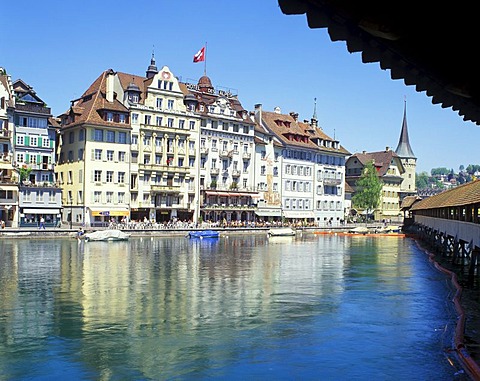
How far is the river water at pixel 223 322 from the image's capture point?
1816cm

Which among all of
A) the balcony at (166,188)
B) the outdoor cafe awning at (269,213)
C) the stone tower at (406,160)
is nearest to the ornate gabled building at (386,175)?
the stone tower at (406,160)

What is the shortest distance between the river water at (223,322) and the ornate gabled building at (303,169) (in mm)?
63864

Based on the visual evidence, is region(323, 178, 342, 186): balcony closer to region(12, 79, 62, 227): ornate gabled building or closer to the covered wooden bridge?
the covered wooden bridge

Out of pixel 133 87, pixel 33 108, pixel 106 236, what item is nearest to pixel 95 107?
pixel 133 87

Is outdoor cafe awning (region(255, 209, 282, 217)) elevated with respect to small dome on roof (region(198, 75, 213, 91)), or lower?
lower

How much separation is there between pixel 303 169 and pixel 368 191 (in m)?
19.9

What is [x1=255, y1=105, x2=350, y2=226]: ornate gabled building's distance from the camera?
10975 centimetres

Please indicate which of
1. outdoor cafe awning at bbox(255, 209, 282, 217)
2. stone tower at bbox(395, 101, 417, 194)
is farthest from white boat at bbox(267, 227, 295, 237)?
stone tower at bbox(395, 101, 417, 194)

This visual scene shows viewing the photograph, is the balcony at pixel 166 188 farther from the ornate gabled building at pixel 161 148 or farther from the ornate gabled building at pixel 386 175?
the ornate gabled building at pixel 386 175

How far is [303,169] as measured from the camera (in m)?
116

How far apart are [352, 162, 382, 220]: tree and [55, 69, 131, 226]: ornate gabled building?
192 ft

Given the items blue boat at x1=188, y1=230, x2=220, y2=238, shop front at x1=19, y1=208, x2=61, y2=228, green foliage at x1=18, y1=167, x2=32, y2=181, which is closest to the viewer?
shop front at x1=19, y1=208, x2=61, y2=228

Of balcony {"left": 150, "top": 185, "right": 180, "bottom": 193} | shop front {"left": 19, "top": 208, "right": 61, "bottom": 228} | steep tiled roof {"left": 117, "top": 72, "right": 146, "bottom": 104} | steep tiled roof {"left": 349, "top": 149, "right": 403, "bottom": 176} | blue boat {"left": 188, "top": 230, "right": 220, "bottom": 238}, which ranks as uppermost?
steep tiled roof {"left": 117, "top": 72, "right": 146, "bottom": 104}

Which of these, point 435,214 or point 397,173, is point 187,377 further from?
point 397,173
